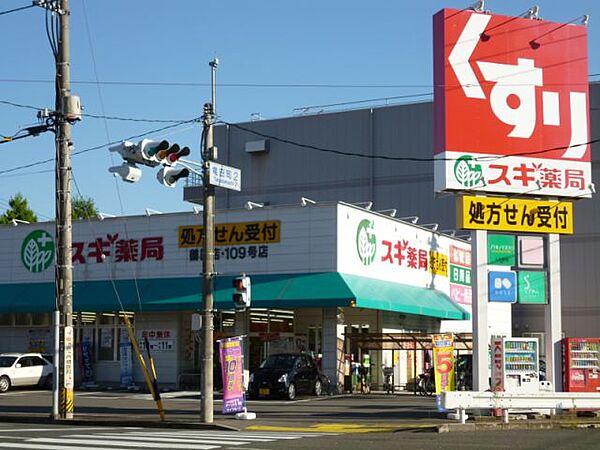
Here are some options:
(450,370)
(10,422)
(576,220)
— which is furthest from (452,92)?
(576,220)

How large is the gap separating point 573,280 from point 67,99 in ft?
116

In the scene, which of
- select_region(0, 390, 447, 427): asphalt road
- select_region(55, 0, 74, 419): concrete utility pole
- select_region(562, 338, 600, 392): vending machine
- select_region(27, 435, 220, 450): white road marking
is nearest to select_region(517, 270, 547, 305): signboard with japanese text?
select_region(562, 338, 600, 392): vending machine

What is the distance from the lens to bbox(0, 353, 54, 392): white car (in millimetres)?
35375

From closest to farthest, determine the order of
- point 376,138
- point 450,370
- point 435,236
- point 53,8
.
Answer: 1. point 53,8
2. point 450,370
3. point 435,236
4. point 376,138

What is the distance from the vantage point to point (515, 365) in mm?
23172

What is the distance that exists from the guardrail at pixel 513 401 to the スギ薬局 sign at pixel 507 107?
18.1ft

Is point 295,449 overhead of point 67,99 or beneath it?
beneath

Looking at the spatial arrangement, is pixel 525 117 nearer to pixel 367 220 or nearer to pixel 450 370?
pixel 450 370

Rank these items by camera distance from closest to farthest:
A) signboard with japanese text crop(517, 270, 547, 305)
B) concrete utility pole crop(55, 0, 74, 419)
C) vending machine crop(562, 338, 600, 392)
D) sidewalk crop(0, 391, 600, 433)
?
sidewalk crop(0, 391, 600, 433), concrete utility pole crop(55, 0, 74, 419), vending machine crop(562, 338, 600, 392), signboard with japanese text crop(517, 270, 547, 305)

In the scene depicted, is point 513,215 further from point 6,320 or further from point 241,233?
point 6,320

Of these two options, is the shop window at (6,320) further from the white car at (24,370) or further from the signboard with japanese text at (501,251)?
the signboard with japanese text at (501,251)

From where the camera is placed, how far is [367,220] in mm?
35031

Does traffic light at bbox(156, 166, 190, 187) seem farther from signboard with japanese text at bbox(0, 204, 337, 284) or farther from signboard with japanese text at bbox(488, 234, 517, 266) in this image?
signboard with japanese text at bbox(0, 204, 337, 284)

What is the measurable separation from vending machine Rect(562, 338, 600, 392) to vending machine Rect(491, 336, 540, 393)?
3.13ft
